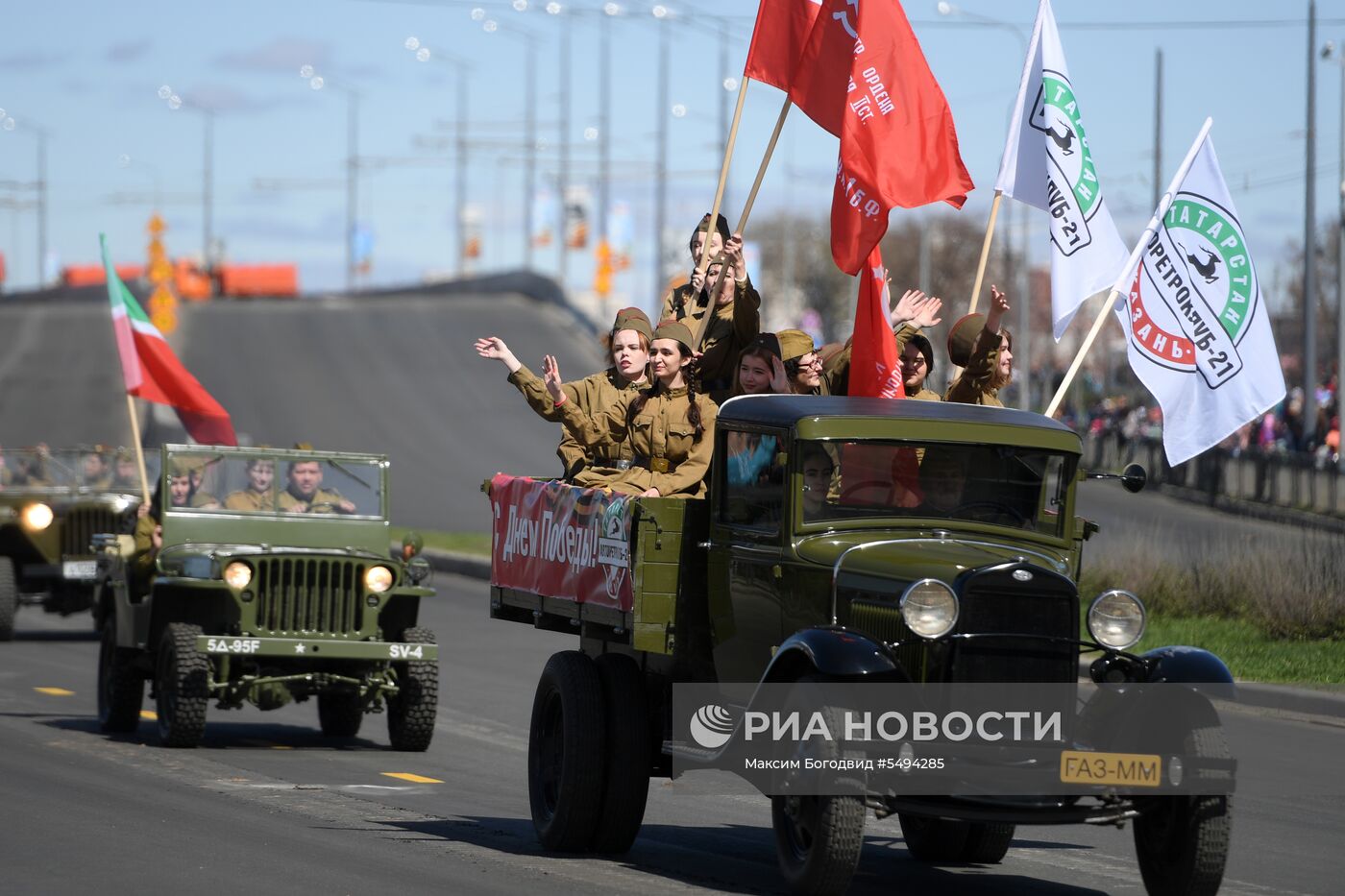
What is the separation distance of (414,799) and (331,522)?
14.4 feet

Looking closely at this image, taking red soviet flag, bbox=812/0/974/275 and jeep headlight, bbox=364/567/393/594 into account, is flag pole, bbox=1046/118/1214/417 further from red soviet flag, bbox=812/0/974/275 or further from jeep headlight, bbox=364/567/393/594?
jeep headlight, bbox=364/567/393/594

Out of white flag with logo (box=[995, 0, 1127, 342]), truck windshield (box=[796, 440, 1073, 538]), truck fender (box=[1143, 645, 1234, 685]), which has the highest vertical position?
white flag with logo (box=[995, 0, 1127, 342])

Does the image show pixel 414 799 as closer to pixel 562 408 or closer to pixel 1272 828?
pixel 562 408

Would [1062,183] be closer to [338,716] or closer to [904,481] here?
[904,481]

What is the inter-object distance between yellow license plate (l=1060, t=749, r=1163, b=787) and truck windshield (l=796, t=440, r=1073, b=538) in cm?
132

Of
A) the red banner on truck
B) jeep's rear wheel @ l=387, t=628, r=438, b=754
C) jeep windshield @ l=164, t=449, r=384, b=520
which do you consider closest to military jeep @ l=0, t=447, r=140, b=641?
jeep windshield @ l=164, t=449, r=384, b=520

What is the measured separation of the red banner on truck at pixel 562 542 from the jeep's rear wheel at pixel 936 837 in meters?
1.80

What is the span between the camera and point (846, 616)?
8539 millimetres

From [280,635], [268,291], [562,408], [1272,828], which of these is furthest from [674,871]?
[268,291]

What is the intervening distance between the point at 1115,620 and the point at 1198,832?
0.86 m

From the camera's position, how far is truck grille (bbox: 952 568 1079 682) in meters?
8.05

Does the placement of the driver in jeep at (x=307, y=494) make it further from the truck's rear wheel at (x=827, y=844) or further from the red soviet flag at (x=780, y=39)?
the truck's rear wheel at (x=827, y=844)

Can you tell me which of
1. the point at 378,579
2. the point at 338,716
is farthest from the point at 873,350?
the point at 338,716

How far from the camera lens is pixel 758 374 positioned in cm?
1003
